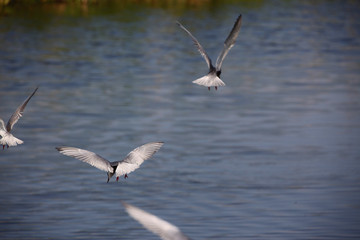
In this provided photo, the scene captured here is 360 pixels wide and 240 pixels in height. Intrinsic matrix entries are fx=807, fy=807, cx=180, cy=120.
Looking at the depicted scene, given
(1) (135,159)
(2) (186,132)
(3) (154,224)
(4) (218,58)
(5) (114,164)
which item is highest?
(4) (218,58)

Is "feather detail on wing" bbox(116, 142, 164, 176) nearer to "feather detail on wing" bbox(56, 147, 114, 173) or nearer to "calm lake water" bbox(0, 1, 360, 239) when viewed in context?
"feather detail on wing" bbox(56, 147, 114, 173)

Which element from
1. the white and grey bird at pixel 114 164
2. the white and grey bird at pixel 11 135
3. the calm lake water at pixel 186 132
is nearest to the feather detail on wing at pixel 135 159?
the white and grey bird at pixel 114 164

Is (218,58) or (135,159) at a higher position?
(218,58)

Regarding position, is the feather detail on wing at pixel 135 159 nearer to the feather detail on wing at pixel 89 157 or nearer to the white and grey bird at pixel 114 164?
the white and grey bird at pixel 114 164

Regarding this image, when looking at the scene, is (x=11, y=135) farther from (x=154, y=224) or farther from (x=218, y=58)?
(x=154, y=224)

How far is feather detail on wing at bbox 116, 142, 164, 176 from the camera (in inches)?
360

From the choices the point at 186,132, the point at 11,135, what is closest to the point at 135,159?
the point at 11,135

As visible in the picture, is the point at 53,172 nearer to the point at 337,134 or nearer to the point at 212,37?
the point at 337,134

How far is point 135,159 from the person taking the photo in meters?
9.28

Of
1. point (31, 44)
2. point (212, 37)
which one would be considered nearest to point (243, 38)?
point (212, 37)

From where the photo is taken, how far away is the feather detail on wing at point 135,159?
914 cm

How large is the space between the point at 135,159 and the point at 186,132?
9197 mm

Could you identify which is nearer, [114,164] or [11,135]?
[114,164]

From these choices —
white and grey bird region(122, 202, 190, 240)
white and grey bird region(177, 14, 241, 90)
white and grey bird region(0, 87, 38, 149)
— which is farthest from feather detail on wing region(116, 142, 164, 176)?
white and grey bird region(0, 87, 38, 149)
